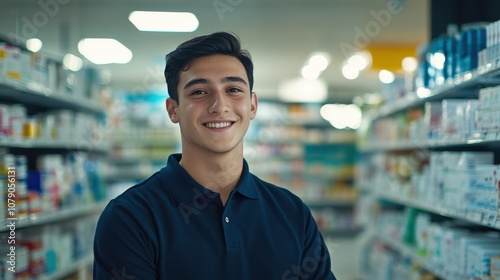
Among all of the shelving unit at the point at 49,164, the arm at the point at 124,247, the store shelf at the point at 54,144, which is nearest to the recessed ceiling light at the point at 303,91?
the store shelf at the point at 54,144

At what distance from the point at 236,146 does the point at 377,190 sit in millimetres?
4884

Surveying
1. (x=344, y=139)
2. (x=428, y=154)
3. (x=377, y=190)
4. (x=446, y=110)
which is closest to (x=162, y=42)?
(x=344, y=139)

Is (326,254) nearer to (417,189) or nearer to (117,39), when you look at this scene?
(417,189)

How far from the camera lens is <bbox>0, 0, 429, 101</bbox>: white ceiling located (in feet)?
24.8

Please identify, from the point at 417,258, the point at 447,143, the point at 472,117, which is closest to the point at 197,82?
the point at 472,117

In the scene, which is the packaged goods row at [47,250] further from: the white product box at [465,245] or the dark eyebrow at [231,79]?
the white product box at [465,245]

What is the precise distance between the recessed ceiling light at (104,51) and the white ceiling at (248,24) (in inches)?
7.0

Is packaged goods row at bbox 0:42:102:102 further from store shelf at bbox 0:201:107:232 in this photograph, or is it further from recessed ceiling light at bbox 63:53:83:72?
store shelf at bbox 0:201:107:232

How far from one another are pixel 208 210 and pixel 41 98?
10.3 ft

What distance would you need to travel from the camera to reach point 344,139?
459 inches

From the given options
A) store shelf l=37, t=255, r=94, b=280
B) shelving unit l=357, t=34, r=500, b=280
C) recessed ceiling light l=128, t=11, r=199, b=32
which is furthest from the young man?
recessed ceiling light l=128, t=11, r=199, b=32

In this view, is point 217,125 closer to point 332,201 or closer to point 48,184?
point 48,184

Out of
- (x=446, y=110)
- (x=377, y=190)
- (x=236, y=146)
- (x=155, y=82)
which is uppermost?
(x=155, y=82)

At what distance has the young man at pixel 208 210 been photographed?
5.72ft
